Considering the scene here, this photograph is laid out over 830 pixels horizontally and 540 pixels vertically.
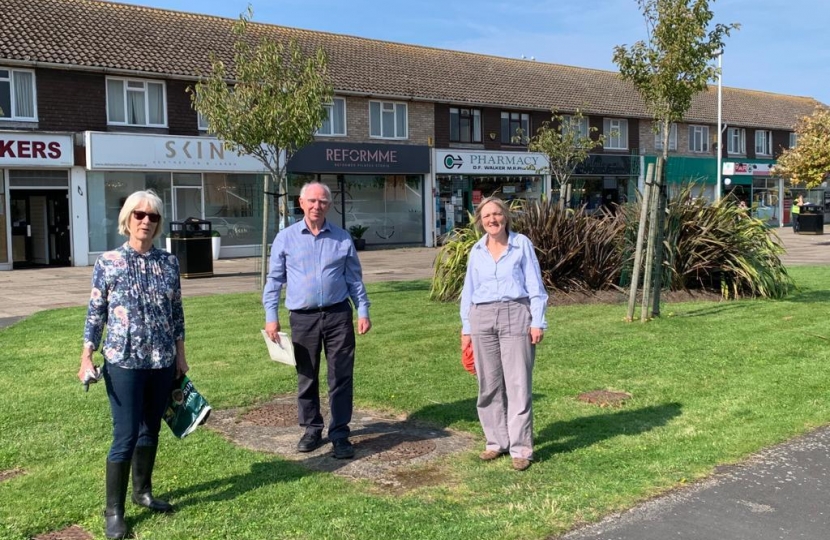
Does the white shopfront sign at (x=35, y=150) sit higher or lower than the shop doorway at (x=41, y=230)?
higher

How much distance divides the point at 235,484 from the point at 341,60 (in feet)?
88.0

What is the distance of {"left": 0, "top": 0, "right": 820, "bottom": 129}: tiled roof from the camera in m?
23.0

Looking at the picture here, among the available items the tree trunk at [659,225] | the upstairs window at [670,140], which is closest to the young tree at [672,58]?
the tree trunk at [659,225]

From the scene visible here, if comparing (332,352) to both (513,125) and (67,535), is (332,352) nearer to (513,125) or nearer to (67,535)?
(67,535)

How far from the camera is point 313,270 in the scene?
5.11 m

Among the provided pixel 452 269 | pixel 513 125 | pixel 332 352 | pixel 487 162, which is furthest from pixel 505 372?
pixel 513 125

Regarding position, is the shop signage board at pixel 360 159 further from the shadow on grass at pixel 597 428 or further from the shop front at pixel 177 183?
the shadow on grass at pixel 597 428

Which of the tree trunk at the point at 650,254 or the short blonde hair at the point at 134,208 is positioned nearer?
the short blonde hair at the point at 134,208

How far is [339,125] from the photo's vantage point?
2836 centimetres

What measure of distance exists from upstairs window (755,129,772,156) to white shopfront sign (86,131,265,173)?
99.4 ft

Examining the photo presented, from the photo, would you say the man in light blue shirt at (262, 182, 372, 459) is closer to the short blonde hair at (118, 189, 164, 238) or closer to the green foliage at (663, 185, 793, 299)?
the short blonde hair at (118, 189, 164, 238)

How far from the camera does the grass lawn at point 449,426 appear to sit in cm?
411

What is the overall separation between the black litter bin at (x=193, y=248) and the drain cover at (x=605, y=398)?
13.7m

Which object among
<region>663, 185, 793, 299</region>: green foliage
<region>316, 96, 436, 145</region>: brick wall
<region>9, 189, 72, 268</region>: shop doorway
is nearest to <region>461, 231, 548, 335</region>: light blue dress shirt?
<region>663, 185, 793, 299</region>: green foliage
